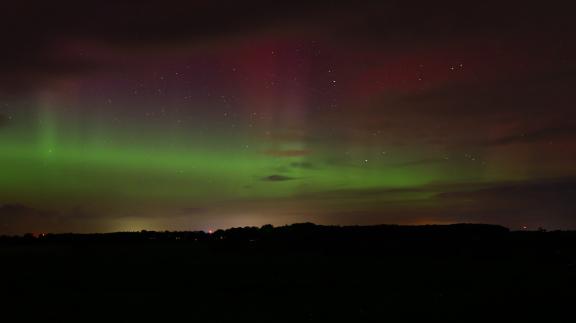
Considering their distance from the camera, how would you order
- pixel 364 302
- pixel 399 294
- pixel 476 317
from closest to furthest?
1. pixel 476 317
2. pixel 364 302
3. pixel 399 294

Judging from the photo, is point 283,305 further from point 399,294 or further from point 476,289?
point 476,289

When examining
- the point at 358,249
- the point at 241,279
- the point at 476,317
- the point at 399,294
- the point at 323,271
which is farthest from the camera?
the point at 358,249

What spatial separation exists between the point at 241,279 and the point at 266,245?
3740cm

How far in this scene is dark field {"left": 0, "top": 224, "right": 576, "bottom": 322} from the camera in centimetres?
2422

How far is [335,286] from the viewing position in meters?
31.8

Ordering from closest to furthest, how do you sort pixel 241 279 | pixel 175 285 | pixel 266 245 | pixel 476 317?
pixel 476 317
pixel 175 285
pixel 241 279
pixel 266 245

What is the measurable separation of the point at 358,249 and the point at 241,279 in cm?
2431

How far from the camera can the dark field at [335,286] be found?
953 inches

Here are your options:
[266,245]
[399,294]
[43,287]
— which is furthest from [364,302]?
[266,245]

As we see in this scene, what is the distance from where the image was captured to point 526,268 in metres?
39.0

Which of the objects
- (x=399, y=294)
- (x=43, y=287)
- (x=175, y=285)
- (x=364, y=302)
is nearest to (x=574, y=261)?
(x=399, y=294)

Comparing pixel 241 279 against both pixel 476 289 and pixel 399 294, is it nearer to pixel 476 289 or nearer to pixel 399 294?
pixel 399 294

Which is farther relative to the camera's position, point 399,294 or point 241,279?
point 241,279

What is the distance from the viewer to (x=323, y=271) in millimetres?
40594
